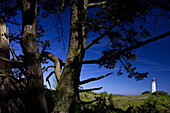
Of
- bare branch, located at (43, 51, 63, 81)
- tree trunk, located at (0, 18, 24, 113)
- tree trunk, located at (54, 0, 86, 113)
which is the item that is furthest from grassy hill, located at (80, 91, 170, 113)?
tree trunk, located at (0, 18, 24, 113)

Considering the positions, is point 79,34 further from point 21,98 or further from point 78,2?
point 21,98

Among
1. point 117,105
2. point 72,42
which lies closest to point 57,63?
point 72,42

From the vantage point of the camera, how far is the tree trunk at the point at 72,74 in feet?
Result: 10.3

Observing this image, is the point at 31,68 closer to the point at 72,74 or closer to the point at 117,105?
the point at 72,74

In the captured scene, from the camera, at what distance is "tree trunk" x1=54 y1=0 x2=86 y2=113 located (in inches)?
124

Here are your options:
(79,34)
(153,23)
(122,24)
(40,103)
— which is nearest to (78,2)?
(79,34)

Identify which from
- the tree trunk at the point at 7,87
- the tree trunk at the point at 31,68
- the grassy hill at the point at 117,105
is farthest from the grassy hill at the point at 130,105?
the tree trunk at the point at 7,87

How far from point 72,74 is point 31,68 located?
110cm

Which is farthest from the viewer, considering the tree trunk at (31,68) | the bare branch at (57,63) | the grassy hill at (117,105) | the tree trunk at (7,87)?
the bare branch at (57,63)

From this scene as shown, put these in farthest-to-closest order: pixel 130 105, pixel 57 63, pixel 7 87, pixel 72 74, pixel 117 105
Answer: pixel 117 105 → pixel 130 105 → pixel 57 63 → pixel 72 74 → pixel 7 87

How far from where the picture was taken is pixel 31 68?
123 inches

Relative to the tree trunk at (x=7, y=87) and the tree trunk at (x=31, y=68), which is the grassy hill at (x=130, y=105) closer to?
the tree trunk at (x=31, y=68)

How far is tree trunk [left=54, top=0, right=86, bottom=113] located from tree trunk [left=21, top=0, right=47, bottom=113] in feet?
1.56

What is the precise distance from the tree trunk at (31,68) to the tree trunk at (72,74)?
48 cm
